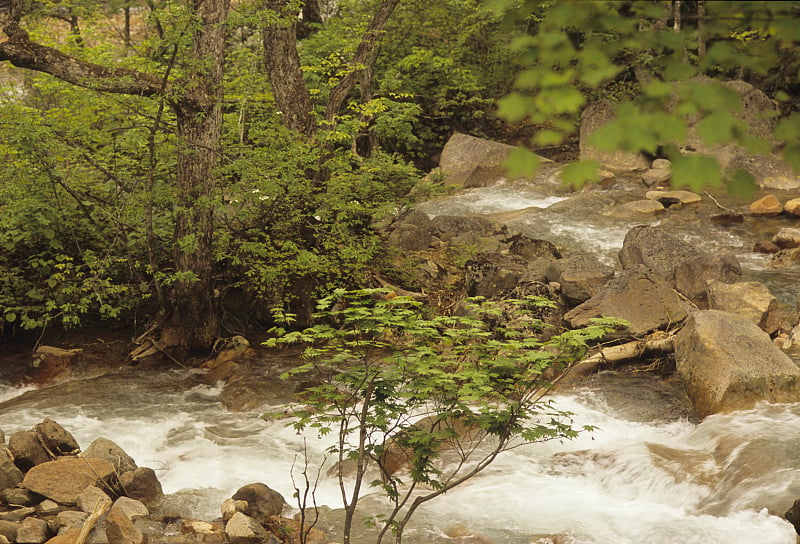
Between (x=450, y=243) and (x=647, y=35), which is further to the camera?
(x=450, y=243)

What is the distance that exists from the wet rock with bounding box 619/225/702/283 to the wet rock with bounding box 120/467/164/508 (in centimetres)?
731

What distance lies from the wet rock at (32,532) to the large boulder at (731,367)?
5.43m

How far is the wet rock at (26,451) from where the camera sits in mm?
5945

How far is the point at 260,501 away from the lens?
5406 mm

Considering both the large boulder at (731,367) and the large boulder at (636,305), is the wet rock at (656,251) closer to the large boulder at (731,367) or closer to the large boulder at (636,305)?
the large boulder at (636,305)

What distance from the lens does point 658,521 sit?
5.23 metres

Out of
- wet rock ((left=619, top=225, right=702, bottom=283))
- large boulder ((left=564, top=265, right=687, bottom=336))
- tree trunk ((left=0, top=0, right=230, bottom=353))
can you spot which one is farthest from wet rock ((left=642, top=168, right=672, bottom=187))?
tree trunk ((left=0, top=0, right=230, bottom=353))

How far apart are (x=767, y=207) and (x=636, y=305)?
24.6 ft

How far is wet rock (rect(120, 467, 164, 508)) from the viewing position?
565cm

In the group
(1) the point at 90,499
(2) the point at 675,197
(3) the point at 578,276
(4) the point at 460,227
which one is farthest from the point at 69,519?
A: (2) the point at 675,197

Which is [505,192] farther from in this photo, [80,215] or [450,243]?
[80,215]

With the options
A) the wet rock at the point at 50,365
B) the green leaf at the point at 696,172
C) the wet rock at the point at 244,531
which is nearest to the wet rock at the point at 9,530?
the wet rock at the point at 244,531

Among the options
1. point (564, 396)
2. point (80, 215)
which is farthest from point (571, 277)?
→ point (80, 215)

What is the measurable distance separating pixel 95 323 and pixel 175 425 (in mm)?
3054
